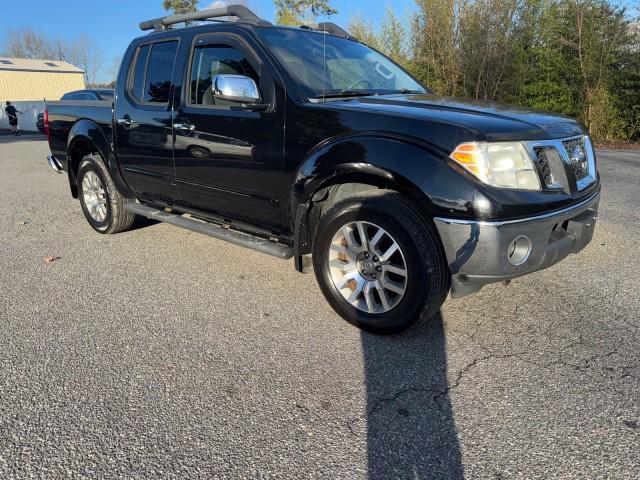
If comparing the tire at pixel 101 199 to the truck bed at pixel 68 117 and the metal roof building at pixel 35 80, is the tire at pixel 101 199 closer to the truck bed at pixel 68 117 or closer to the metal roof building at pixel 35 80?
the truck bed at pixel 68 117

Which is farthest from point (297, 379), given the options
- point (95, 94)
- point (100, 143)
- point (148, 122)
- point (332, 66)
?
point (95, 94)

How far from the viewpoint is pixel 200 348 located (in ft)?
9.70

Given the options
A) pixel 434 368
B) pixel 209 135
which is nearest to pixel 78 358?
pixel 209 135

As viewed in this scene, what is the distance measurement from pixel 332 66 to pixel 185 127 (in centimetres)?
125

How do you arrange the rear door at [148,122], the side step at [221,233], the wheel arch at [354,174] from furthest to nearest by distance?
the rear door at [148,122] → the side step at [221,233] → the wheel arch at [354,174]

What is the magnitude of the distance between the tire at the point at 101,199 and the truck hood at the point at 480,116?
2974mm

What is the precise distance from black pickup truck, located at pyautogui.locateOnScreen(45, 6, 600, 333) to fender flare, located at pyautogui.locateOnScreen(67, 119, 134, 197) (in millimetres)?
236

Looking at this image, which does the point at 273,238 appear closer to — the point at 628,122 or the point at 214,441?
the point at 214,441

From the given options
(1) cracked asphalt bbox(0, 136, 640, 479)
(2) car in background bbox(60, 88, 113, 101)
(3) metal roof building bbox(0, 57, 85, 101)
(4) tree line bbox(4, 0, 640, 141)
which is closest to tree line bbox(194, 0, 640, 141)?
(4) tree line bbox(4, 0, 640, 141)

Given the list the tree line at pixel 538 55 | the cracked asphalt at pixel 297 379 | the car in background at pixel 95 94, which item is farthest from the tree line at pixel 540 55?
the cracked asphalt at pixel 297 379

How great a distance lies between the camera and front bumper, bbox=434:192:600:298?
8.48 feet

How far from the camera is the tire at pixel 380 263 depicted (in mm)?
2773

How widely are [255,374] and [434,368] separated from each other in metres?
0.98

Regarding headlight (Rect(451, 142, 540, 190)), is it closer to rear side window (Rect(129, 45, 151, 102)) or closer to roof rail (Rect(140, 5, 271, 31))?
roof rail (Rect(140, 5, 271, 31))
